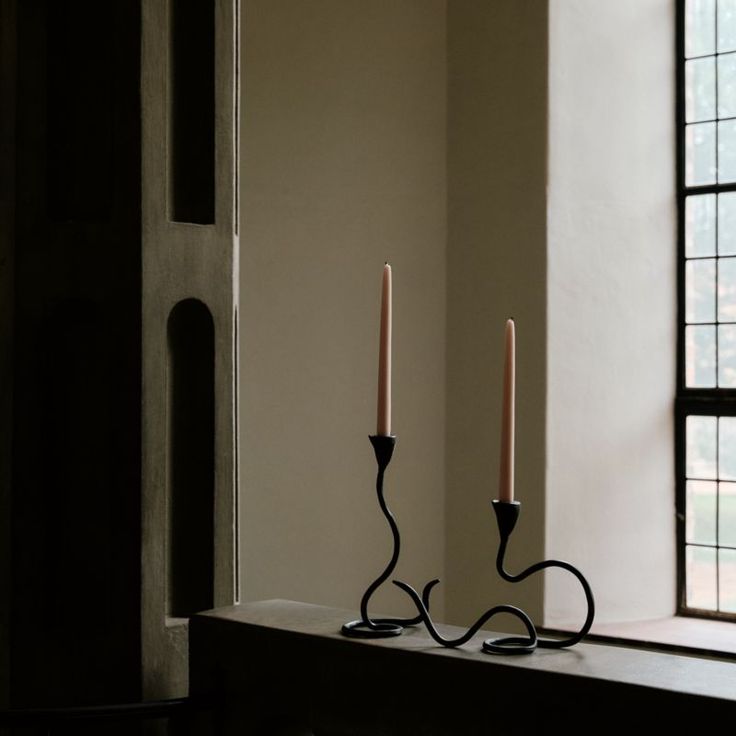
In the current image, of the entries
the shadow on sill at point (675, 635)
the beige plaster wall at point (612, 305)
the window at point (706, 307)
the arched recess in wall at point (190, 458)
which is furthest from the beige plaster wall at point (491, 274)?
the arched recess in wall at point (190, 458)

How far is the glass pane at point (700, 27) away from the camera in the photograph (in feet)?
14.4

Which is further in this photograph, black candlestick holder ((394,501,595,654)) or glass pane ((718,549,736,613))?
glass pane ((718,549,736,613))

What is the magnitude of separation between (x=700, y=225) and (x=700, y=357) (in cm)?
51

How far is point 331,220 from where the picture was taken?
4.00 meters

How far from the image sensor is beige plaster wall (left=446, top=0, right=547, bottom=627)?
411 centimetres

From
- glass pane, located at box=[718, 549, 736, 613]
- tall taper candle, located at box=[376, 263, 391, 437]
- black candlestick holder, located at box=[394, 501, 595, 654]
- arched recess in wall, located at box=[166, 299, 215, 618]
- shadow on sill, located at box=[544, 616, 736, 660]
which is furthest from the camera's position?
glass pane, located at box=[718, 549, 736, 613]

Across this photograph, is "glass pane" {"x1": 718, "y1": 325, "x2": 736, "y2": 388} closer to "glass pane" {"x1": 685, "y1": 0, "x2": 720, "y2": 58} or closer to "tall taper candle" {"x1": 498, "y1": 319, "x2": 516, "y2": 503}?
"glass pane" {"x1": 685, "y1": 0, "x2": 720, "y2": 58}

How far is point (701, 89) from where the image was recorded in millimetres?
4398

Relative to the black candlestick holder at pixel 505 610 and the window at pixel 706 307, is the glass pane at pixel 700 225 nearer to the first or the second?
the window at pixel 706 307

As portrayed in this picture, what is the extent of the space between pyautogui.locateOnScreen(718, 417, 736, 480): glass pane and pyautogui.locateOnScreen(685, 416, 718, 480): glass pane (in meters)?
0.02

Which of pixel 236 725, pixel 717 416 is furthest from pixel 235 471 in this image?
pixel 717 416

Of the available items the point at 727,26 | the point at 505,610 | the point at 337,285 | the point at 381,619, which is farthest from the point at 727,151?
the point at 505,610

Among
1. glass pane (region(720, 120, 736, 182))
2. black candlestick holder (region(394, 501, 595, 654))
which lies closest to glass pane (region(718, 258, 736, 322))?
glass pane (region(720, 120, 736, 182))

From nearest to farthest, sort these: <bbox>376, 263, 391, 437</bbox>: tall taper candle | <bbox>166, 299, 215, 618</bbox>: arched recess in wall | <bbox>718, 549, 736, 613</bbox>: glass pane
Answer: <bbox>376, 263, 391, 437</bbox>: tall taper candle
<bbox>166, 299, 215, 618</bbox>: arched recess in wall
<bbox>718, 549, 736, 613</bbox>: glass pane
